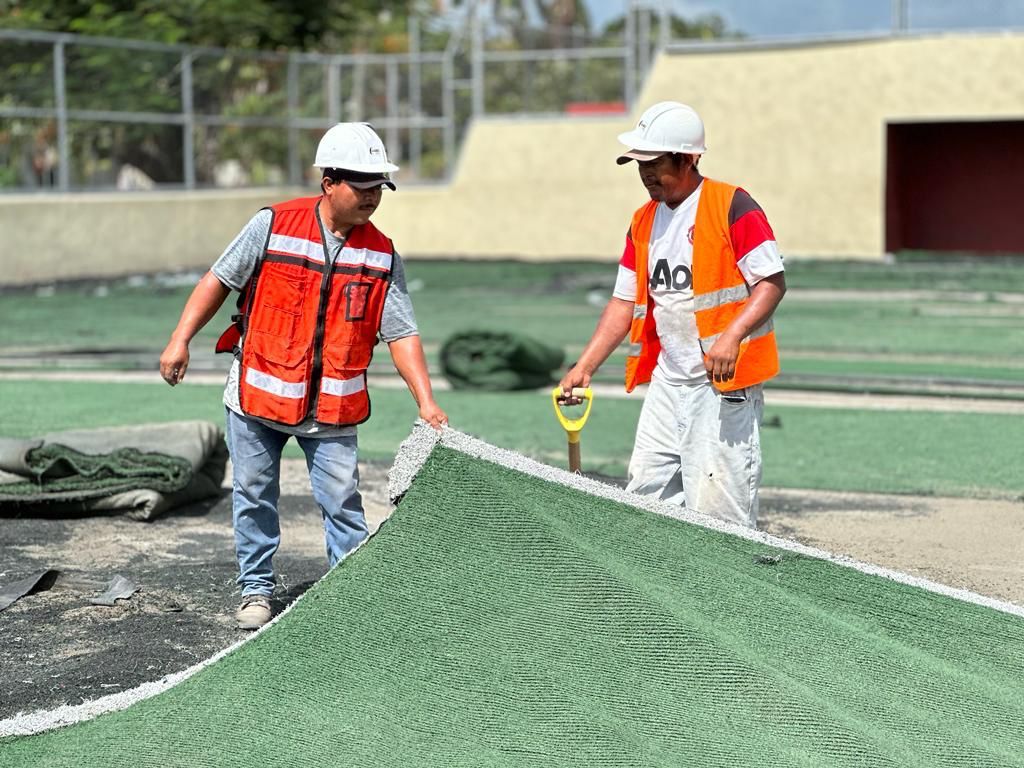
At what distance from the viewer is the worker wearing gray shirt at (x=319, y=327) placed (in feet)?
16.9

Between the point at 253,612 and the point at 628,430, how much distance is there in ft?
15.3

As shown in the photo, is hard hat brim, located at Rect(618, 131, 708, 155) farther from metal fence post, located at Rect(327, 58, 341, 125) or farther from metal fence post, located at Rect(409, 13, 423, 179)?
metal fence post, located at Rect(327, 58, 341, 125)

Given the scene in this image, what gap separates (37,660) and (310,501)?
2.83 meters

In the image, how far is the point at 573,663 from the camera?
4246 mm

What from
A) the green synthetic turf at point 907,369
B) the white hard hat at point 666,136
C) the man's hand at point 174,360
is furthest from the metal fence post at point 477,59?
the man's hand at point 174,360

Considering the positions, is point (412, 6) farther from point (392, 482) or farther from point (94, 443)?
point (392, 482)

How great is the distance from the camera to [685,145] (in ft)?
17.2

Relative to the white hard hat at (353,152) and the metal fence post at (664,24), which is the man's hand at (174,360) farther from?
the metal fence post at (664,24)

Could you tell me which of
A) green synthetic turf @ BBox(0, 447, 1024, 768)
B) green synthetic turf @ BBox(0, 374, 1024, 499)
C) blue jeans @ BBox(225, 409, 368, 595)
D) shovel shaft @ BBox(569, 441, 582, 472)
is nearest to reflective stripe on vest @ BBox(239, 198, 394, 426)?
blue jeans @ BBox(225, 409, 368, 595)

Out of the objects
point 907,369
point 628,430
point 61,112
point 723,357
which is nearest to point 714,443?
point 723,357

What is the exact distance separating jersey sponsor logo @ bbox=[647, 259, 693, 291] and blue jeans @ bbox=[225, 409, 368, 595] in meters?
1.23

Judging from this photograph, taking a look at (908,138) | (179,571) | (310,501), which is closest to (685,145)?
(179,571)

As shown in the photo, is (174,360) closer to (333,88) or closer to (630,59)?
(630,59)

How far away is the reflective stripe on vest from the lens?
17.0 feet
